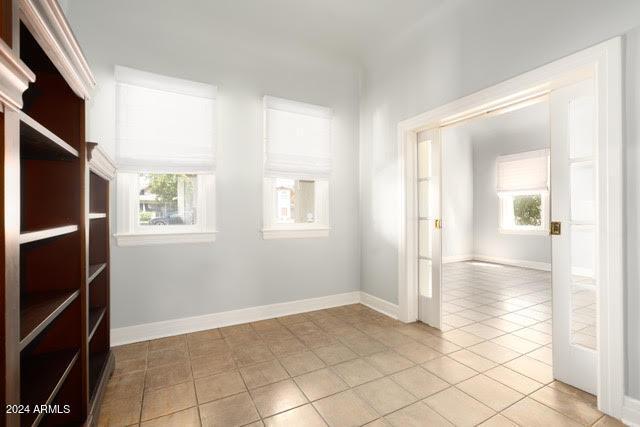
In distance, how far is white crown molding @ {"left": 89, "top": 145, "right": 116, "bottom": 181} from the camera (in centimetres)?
160

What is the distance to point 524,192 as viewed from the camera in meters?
6.38

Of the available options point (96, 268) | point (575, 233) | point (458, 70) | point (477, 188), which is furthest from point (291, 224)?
point (477, 188)

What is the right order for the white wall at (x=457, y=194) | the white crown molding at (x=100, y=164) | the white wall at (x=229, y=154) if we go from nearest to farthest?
1. the white crown molding at (x=100, y=164)
2. the white wall at (x=229, y=154)
3. the white wall at (x=457, y=194)

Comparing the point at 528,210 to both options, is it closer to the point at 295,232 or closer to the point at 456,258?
the point at 456,258

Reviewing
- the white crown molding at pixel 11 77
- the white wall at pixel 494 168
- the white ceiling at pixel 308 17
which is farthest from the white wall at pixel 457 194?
the white crown molding at pixel 11 77

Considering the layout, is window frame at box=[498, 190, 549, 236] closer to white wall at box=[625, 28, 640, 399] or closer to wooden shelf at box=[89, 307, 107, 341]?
white wall at box=[625, 28, 640, 399]

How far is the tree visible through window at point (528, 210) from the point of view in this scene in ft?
20.9

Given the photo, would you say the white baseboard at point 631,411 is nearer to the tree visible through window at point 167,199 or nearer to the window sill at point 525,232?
the tree visible through window at point 167,199

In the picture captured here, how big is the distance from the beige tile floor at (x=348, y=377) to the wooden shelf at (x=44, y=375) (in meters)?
0.64

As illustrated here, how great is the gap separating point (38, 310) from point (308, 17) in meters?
3.10

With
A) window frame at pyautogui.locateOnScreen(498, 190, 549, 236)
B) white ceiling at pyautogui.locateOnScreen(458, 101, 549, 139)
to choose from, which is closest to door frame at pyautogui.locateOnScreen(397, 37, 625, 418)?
white ceiling at pyautogui.locateOnScreen(458, 101, 549, 139)

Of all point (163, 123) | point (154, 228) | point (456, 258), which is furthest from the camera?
point (456, 258)

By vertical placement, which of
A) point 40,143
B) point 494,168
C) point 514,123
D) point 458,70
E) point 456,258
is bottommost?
point 456,258

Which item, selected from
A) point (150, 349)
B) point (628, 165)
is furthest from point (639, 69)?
point (150, 349)
